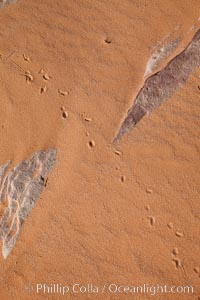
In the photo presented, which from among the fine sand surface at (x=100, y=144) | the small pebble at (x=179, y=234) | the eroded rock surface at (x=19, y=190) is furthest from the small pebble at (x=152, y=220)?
the eroded rock surface at (x=19, y=190)

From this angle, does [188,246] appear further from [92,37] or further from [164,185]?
[92,37]

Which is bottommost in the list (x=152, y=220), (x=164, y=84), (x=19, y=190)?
(x=19, y=190)

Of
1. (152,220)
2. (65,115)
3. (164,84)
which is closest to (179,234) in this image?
(152,220)

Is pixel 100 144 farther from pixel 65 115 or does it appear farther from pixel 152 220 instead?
pixel 152 220

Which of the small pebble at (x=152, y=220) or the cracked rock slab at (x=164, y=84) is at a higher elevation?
the cracked rock slab at (x=164, y=84)

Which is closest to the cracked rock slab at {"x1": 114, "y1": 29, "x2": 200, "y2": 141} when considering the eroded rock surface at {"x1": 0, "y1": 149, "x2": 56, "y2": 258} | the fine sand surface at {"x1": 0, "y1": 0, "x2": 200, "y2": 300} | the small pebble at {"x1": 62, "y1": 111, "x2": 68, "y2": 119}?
the fine sand surface at {"x1": 0, "y1": 0, "x2": 200, "y2": 300}

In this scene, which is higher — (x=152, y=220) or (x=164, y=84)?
(x=164, y=84)

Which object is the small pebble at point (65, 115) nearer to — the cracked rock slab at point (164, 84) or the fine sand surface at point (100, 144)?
the fine sand surface at point (100, 144)
